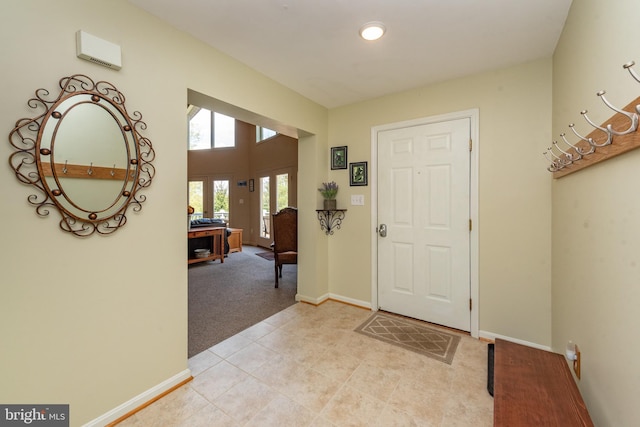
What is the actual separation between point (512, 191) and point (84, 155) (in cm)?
294

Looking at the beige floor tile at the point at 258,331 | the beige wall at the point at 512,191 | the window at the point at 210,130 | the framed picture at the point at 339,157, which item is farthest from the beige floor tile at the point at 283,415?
the window at the point at 210,130

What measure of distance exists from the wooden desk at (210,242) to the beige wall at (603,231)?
5.28 meters

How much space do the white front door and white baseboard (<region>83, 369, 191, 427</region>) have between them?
200 centimetres

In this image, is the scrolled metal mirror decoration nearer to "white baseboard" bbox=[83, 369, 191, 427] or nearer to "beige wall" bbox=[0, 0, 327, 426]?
"beige wall" bbox=[0, 0, 327, 426]

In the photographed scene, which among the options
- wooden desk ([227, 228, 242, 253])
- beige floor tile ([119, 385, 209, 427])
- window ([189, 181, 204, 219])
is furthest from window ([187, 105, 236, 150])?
beige floor tile ([119, 385, 209, 427])

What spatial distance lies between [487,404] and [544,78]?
2372mm

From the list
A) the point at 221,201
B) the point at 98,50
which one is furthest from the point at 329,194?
the point at 221,201

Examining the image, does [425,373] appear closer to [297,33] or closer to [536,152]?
[536,152]

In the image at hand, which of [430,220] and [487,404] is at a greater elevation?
[430,220]

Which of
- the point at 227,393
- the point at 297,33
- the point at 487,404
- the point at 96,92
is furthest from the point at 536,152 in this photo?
the point at 96,92

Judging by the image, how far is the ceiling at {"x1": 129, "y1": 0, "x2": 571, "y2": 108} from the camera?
159cm

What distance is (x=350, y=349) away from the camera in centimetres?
221

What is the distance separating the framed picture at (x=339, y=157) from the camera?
3.13 meters

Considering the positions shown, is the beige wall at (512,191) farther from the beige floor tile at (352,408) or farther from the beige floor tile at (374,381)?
the beige floor tile at (352,408)
